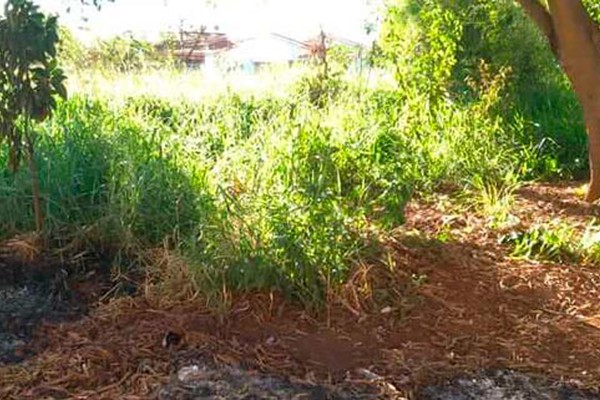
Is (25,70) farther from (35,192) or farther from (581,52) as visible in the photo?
(581,52)

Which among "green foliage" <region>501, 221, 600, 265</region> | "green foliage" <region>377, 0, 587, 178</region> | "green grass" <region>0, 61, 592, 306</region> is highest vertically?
"green foliage" <region>377, 0, 587, 178</region>

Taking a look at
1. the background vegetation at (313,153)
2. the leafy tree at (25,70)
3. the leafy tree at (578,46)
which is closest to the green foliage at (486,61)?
the background vegetation at (313,153)

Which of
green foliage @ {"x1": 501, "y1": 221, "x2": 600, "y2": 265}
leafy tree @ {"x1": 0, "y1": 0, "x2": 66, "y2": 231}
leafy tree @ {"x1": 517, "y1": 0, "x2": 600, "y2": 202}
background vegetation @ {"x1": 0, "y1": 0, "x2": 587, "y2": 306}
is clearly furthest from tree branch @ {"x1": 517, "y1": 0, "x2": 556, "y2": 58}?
leafy tree @ {"x1": 0, "y1": 0, "x2": 66, "y2": 231}

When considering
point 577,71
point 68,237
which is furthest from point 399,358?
point 577,71

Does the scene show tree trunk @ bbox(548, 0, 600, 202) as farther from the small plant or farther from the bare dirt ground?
the bare dirt ground

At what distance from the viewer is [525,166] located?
6691 mm

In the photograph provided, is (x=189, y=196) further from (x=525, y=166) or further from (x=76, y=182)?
(x=525, y=166)

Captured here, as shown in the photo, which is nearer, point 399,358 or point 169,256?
point 399,358

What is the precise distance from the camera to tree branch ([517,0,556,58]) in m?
5.47

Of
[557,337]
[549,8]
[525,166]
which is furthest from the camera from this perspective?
[525,166]

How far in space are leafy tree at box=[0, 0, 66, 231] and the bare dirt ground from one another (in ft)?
2.56

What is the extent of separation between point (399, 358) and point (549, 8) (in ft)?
11.4

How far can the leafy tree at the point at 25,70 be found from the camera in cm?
381

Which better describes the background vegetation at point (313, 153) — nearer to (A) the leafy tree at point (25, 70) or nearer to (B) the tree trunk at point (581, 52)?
(A) the leafy tree at point (25, 70)
